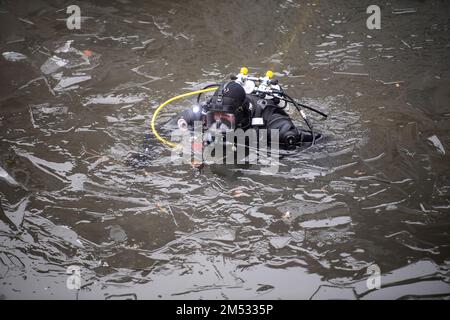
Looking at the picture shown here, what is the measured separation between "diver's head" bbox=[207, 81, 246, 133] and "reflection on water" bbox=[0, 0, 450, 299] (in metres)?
0.63

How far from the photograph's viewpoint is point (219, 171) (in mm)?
5539

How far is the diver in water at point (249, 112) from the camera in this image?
525 cm

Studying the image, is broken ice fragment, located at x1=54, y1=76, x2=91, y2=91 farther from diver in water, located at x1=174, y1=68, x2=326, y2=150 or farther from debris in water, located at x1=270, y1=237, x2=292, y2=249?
debris in water, located at x1=270, y1=237, x2=292, y2=249

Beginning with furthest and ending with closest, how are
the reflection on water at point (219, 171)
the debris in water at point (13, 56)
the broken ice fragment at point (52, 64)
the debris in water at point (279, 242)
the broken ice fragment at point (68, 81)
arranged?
the debris in water at point (13, 56), the broken ice fragment at point (52, 64), the broken ice fragment at point (68, 81), the debris in water at point (279, 242), the reflection on water at point (219, 171)

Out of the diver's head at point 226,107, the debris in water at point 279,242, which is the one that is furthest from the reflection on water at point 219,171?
the diver's head at point 226,107

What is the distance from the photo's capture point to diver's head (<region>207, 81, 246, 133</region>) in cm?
520

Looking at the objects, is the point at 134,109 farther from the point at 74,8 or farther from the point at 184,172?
the point at 74,8

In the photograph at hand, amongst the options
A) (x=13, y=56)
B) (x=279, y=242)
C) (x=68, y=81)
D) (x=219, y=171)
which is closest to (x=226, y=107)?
(x=219, y=171)

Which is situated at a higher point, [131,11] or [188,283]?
[131,11]

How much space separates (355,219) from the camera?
4.84 metres

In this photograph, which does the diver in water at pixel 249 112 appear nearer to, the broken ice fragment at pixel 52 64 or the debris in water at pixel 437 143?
the debris in water at pixel 437 143

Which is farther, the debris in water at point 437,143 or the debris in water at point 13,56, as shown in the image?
the debris in water at point 13,56

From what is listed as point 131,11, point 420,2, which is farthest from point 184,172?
point 420,2
